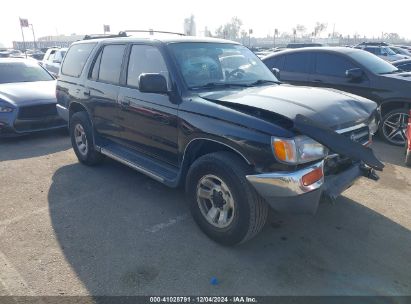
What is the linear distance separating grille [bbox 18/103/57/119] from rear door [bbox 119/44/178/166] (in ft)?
11.8

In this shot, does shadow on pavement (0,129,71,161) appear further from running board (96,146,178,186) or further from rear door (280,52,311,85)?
rear door (280,52,311,85)

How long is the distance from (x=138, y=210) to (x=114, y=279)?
4.17ft

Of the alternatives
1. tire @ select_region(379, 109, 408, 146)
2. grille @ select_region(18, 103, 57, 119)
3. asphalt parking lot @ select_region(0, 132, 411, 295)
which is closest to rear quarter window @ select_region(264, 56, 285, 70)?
tire @ select_region(379, 109, 408, 146)

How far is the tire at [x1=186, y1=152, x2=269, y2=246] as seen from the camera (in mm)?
2988

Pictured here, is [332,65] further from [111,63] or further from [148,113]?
[148,113]

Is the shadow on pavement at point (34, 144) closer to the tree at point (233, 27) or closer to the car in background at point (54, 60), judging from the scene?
the car in background at point (54, 60)

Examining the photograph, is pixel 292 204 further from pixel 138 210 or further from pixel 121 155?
pixel 121 155

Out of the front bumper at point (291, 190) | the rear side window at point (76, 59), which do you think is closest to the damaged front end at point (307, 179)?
the front bumper at point (291, 190)

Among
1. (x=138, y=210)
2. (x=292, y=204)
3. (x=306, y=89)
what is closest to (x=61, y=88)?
(x=138, y=210)

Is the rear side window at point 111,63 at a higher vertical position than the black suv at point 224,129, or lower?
higher

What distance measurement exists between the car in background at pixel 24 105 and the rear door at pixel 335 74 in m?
5.56

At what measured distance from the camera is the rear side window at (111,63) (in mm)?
4520

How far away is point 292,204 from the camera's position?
2.85 m

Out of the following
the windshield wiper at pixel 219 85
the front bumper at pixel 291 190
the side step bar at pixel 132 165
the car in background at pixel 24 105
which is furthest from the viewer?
the car in background at pixel 24 105
